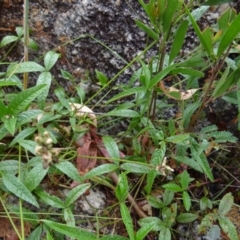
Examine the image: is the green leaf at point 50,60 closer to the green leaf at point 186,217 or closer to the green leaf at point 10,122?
the green leaf at point 10,122

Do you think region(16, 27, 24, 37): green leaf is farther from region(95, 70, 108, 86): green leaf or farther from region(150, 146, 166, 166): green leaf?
region(150, 146, 166, 166): green leaf

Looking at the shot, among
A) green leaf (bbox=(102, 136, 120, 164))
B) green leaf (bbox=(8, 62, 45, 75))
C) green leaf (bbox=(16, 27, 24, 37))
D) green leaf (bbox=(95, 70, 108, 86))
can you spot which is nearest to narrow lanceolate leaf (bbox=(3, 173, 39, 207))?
green leaf (bbox=(102, 136, 120, 164))

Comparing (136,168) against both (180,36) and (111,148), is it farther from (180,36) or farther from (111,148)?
(180,36)

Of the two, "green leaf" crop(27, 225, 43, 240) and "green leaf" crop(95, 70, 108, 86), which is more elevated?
"green leaf" crop(95, 70, 108, 86)

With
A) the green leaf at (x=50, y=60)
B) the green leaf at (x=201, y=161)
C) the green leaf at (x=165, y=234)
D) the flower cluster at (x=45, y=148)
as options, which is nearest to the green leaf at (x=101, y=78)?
the green leaf at (x=50, y=60)

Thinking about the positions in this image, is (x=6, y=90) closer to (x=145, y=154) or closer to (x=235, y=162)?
(x=145, y=154)

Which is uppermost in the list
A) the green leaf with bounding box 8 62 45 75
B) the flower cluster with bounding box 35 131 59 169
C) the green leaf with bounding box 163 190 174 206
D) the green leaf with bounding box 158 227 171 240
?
the flower cluster with bounding box 35 131 59 169
